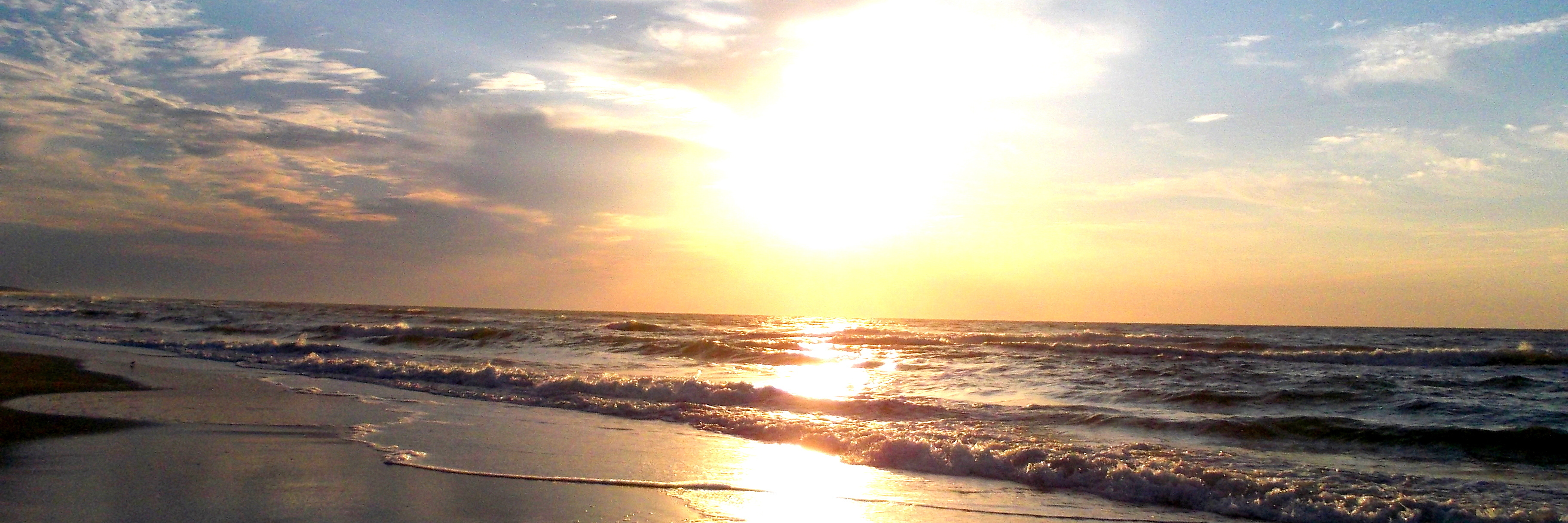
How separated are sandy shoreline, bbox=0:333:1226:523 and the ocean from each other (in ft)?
1.54

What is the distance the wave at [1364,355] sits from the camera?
24.1 m

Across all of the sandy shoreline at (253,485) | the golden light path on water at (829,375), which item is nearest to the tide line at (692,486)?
the sandy shoreline at (253,485)

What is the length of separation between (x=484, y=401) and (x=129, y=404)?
4.30m

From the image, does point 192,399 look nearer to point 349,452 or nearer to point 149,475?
point 349,452

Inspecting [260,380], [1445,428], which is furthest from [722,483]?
[260,380]

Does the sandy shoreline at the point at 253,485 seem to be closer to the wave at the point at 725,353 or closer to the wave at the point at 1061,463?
the wave at the point at 1061,463

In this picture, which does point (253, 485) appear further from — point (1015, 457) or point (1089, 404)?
point (1089, 404)

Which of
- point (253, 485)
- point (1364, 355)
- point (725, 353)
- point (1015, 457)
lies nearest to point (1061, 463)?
point (1015, 457)

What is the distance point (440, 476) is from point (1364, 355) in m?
27.5

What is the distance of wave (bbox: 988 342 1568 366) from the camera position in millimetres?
24125

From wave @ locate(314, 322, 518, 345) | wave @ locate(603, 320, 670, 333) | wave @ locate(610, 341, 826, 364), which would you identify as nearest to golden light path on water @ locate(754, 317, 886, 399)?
wave @ locate(610, 341, 826, 364)

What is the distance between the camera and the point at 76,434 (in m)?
8.15

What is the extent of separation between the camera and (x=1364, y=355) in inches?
1002

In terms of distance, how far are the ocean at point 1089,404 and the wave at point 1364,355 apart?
0.38 ft
